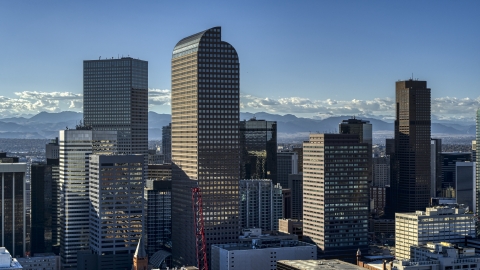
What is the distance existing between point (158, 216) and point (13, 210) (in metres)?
27.6

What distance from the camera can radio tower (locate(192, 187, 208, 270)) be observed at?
126 meters

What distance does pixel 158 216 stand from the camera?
155625 mm

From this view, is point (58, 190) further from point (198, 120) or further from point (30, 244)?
point (198, 120)

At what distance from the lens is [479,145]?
194 meters

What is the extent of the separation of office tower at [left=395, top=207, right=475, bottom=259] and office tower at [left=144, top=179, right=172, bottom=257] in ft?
159

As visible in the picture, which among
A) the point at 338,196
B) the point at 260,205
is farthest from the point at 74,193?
the point at 338,196

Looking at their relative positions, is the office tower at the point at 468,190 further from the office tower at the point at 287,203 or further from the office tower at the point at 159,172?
the office tower at the point at 159,172

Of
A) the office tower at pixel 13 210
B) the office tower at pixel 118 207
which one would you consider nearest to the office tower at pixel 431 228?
the office tower at pixel 118 207

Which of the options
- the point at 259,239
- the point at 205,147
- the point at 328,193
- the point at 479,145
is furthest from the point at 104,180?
the point at 479,145

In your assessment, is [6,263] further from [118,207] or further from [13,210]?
[13,210]

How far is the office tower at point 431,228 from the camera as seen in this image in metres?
123

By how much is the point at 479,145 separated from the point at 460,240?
7381 centimetres

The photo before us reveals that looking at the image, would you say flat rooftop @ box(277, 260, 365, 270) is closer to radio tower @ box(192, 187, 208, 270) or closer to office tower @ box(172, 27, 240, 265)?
radio tower @ box(192, 187, 208, 270)

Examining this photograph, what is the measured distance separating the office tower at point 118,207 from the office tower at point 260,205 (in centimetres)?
4153
